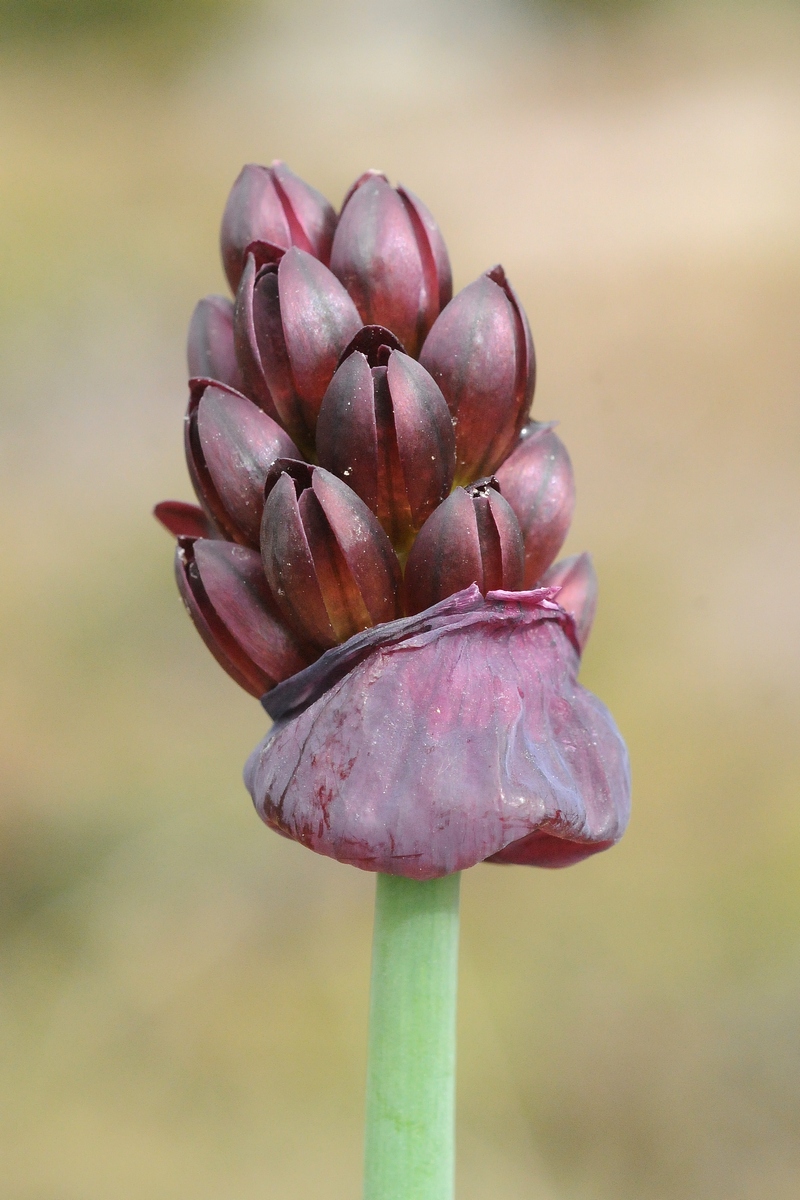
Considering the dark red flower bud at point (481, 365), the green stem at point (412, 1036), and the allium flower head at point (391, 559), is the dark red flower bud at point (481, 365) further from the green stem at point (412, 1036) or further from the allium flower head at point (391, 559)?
the green stem at point (412, 1036)

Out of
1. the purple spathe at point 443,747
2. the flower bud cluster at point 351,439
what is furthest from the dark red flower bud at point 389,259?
the purple spathe at point 443,747

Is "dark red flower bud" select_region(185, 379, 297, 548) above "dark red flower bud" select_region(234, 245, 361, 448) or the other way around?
the other way around

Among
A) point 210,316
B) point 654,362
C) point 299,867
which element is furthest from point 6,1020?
point 654,362

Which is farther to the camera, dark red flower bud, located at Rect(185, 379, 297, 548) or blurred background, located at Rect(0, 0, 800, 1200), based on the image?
blurred background, located at Rect(0, 0, 800, 1200)

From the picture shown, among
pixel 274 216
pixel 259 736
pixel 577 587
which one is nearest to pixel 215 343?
pixel 274 216

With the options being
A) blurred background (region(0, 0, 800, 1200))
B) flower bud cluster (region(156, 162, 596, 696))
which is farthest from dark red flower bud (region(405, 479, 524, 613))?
blurred background (region(0, 0, 800, 1200))

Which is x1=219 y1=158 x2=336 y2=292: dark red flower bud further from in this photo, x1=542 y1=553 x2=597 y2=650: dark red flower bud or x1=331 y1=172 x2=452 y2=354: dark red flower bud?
x1=542 y1=553 x2=597 y2=650: dark red flower bud

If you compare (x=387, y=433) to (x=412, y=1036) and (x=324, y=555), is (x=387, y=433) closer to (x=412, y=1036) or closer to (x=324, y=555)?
(x=324, y=555)
